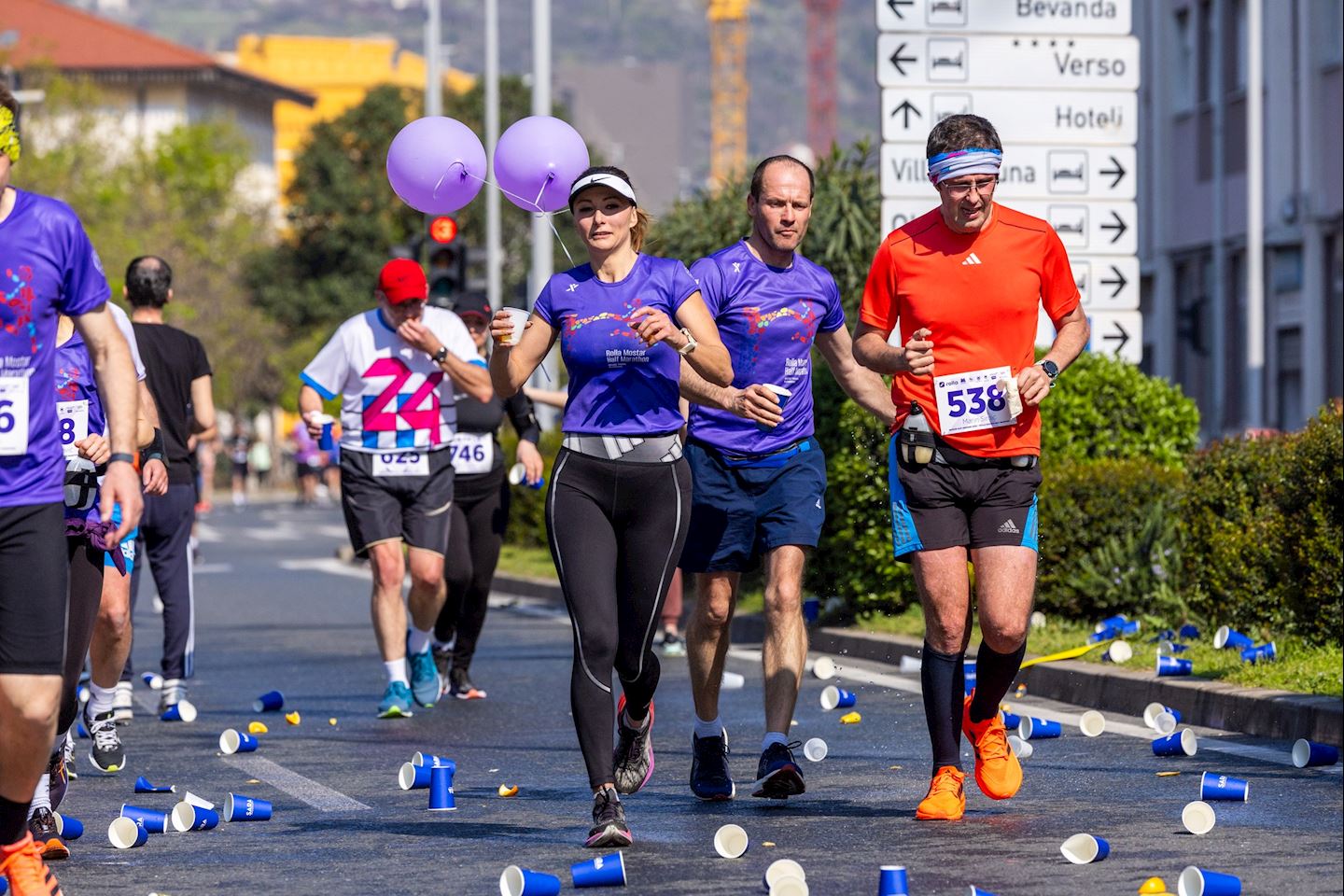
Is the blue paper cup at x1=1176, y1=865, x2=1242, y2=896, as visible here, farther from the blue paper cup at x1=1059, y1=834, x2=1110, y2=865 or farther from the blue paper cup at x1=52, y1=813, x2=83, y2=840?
the blue paper cup at x1=52, y1=813, x2=83, y2=840

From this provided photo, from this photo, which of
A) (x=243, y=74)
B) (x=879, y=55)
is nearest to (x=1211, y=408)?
(x=879, y=55)

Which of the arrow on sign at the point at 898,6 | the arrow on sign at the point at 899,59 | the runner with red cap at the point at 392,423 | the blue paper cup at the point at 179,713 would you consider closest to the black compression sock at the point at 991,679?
the runner with red cap at the point at 392,423

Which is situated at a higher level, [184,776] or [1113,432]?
[1113,432]

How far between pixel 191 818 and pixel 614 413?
186cm

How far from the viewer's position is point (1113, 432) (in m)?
14.4

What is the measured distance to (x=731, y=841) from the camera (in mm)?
6719

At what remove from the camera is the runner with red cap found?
11008 mm

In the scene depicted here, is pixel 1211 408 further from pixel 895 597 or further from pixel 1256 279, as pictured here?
pixel 895 597

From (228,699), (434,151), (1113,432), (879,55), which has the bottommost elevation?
(228,699)

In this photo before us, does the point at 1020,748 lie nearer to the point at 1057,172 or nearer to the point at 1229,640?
the point at 1229,640

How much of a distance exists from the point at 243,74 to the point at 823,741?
10526cm

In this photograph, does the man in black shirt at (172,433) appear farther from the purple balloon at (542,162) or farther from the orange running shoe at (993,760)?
the orange running shoe at (993,760)

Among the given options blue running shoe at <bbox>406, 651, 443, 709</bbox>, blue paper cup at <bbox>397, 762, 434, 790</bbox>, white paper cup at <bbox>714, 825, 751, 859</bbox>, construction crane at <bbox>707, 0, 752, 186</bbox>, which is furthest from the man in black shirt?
construction crane at <bbox>707, 0, 752, 186</bbox>

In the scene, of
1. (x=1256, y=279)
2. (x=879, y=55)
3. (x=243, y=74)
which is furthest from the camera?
(x=243, y=74)
